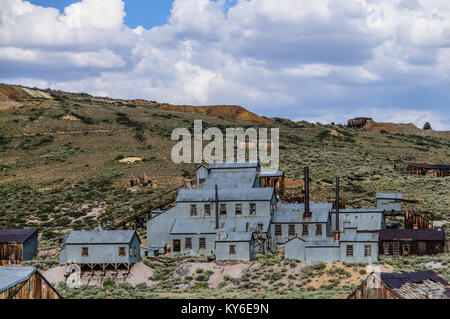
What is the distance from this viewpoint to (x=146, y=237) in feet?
180

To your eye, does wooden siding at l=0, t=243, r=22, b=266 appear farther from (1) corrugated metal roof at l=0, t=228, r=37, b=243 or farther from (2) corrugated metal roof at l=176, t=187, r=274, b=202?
(2) corrugated metal roof at l=176, t=187, r=274, b=202

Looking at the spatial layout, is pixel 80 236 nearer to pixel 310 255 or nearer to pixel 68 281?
pixel 68 281

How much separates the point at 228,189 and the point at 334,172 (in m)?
33.5

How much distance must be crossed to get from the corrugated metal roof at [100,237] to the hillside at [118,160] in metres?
7.25

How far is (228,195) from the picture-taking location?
5341 centimetres

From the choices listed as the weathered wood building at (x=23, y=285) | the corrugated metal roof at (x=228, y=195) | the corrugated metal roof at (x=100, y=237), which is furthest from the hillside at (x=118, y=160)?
the weathered wood building at (x=23, y=285)

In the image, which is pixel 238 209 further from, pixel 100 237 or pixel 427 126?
pixel 427 126

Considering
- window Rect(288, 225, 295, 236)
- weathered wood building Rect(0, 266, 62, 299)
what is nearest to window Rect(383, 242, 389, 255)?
window Rect(288, 225, 295, 236)

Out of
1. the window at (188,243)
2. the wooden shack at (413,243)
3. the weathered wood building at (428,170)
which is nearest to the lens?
the wooden shack at (413,243)

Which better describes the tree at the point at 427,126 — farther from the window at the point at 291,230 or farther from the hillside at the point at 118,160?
the window at the point at 291,230

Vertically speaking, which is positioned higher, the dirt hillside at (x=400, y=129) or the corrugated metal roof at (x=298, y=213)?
the dirt hillside at (x=400, y=129)

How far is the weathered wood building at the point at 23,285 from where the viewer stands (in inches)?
945

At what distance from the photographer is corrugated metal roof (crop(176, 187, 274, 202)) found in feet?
173
